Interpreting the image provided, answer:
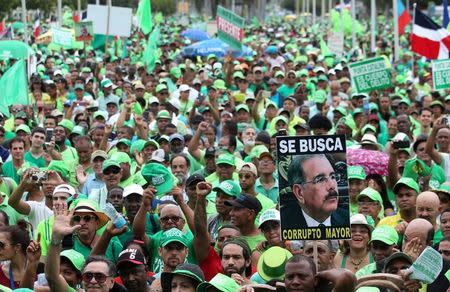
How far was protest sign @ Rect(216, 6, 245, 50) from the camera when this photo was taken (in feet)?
84.1

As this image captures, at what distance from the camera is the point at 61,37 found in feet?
86.3

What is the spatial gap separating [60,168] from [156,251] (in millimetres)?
3109

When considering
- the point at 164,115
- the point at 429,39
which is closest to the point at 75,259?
the point at 164,115

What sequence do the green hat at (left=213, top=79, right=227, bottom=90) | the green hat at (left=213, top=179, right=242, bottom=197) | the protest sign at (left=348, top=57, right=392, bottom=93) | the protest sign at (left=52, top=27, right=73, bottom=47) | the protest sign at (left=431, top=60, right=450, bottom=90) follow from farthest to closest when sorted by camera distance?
the protest sign at (left=52, top=27, right=73, bottom=47) < the green hat at (left=213, top=79, right=227, bottom=90) < the protest sign at (left=348, top=57, right=392, bottom=93) < the protest sign at (left=431, top=60, right=450, bottom=90) < the green hat at (left=213, top=179, right=242, bottom=197)

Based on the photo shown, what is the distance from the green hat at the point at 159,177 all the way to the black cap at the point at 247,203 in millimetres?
1269

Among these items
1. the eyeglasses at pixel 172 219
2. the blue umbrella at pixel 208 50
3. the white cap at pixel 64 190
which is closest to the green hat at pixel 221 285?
the eyeglasses at pixel 172 219

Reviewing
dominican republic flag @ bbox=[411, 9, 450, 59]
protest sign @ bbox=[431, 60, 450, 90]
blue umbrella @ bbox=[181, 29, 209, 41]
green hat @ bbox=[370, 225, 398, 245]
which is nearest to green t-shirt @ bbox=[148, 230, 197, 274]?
green hat @ bbox=[370, 225, 398, 245]

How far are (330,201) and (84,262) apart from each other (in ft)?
5.22

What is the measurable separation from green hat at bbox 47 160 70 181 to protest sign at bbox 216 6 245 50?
42.2 feet

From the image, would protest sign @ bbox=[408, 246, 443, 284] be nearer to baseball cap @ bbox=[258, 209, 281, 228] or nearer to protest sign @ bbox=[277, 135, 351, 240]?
protest sign @ bbox=[277, 135, 351, 240]

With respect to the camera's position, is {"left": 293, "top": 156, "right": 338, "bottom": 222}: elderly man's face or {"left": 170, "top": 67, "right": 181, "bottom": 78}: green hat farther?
{"left": 170, "top": 67, "right": 181, "bottom": 78}: green hat

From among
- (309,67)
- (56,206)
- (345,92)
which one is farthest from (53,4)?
(56,206)

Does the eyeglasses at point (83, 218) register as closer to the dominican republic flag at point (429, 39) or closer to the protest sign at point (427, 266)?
the protest sign at point (427, 266)

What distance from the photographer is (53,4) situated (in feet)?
185
